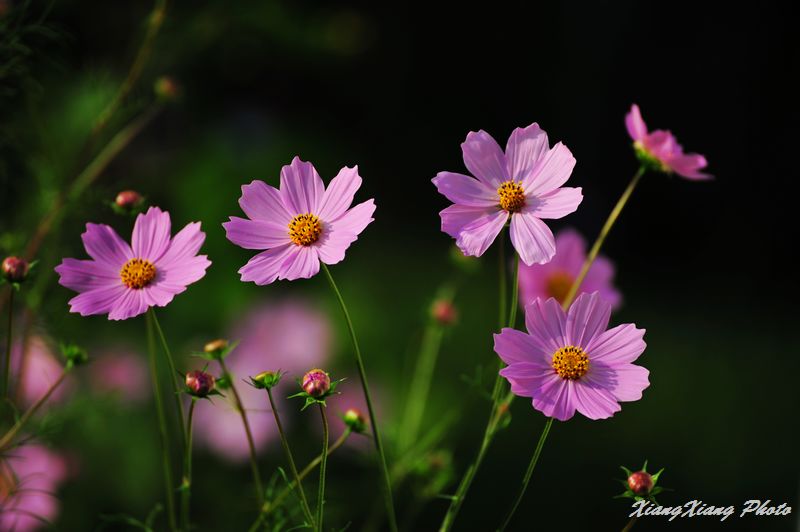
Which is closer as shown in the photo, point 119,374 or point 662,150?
point 662,150

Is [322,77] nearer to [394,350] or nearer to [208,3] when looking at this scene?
[208,3]

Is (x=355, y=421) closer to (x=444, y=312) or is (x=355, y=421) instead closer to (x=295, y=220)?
(x=295, y=220)

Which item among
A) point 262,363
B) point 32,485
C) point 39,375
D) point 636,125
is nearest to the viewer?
point 636,125

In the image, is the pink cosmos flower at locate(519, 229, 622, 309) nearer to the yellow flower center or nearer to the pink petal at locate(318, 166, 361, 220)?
the yellow flower center

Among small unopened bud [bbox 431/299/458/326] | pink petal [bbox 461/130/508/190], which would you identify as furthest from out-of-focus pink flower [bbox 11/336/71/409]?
pink petal [bbox 461/130/508/190]

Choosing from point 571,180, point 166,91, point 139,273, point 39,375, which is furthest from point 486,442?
point 571,180
